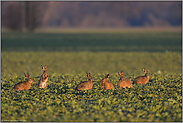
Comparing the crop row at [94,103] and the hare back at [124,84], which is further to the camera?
the hare back at [124,84]

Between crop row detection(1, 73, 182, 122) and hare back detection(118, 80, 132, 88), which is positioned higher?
hare back detection(118, 80, 132, 88)

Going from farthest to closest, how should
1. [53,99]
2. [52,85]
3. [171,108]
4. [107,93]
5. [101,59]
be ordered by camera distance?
[101,59], [52,85], [107,93], [53,99], [171,108]

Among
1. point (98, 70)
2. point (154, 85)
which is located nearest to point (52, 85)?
point (154, 85)

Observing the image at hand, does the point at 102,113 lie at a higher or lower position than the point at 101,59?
lower

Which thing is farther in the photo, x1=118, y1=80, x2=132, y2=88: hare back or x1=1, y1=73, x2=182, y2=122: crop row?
x1=118, y1=80, x2=132, y2=88: hare back

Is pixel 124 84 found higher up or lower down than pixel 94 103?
higher up

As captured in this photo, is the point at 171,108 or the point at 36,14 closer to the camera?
the point at 171,108

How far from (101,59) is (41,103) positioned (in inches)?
627


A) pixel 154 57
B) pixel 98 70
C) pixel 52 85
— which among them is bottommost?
Result: pixel 52 85

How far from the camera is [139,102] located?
8250 millimetres

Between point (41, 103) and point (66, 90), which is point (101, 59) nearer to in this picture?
point (66, 90)

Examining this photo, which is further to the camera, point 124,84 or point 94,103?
point 124,84

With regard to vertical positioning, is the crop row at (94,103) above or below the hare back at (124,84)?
below

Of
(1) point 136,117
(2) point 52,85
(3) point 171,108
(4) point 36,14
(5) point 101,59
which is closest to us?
(1) point 136,117
